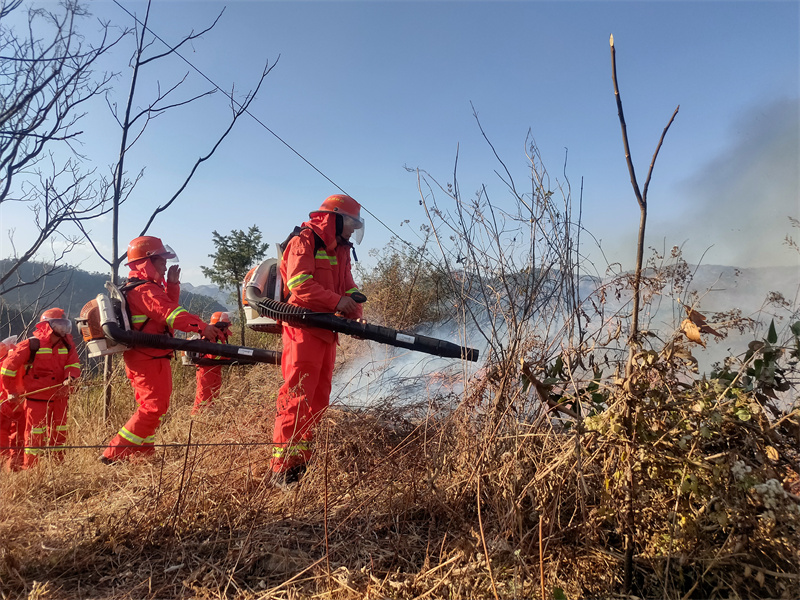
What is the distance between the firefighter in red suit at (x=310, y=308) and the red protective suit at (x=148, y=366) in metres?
1.30

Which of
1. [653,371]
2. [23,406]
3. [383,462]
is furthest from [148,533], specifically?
[23,406]

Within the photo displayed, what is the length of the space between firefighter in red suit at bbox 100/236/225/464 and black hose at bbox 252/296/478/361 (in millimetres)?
1147

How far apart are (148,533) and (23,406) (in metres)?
4.14

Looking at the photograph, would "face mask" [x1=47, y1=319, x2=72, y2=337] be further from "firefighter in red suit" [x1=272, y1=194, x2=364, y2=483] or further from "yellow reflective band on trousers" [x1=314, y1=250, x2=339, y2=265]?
"yellow reflective band on trousers" [x1=314, y1=250, x2=339, y2=265]

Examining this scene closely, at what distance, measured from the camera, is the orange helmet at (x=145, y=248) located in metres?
4.64

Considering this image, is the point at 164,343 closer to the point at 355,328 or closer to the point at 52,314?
the point at 355,328

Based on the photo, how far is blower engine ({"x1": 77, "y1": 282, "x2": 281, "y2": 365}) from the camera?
400cm

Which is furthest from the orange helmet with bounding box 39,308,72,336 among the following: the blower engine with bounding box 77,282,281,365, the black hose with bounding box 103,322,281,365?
the black hose with bounding box 103,322,281,365

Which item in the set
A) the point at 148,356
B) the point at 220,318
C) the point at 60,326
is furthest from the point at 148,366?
the point at 220,318

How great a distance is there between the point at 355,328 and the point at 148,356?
7.02ft

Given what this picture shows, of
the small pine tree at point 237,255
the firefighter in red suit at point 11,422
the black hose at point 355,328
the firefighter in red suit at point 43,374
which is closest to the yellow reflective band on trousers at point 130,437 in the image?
the firefighter in red suit at point 43,374

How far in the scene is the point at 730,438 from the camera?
168 cm

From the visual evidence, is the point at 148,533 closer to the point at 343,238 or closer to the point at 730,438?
the point at 343,238

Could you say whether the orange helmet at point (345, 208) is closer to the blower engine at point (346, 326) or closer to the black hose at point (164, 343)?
the blower engine at point (346, 326)
